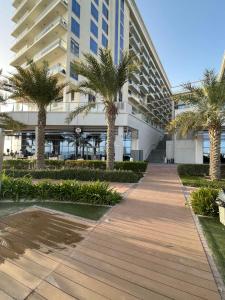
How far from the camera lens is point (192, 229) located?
6.46m

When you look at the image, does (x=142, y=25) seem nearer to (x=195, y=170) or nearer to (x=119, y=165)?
(x=195, y=170)

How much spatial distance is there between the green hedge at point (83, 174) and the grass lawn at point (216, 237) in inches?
319

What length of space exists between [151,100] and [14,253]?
64.6 meters

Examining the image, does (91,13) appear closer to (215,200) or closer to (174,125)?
(174,125)

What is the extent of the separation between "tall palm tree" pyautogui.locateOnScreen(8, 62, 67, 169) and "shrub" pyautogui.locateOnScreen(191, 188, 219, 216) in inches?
493

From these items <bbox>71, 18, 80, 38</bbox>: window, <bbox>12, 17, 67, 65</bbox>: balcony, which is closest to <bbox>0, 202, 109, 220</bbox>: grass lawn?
<bbox>12, 17, 67, 65</bbox>: balcony

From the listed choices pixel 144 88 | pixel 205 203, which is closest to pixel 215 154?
pixel 205 203

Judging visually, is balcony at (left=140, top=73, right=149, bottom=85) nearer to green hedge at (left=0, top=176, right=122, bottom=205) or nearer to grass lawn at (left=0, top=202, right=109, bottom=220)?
green hedge at (left=0, top=176, right=122, bottom=205)

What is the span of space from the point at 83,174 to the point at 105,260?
1179 cm

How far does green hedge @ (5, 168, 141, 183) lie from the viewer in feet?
50.9

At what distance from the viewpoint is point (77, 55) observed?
35.3 m

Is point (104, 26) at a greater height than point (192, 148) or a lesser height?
greater

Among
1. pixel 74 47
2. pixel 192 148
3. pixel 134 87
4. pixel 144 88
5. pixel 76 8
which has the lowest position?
pixel 192 148

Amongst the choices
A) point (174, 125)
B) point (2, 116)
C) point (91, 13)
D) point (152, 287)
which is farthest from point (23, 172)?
point (91, 13)
